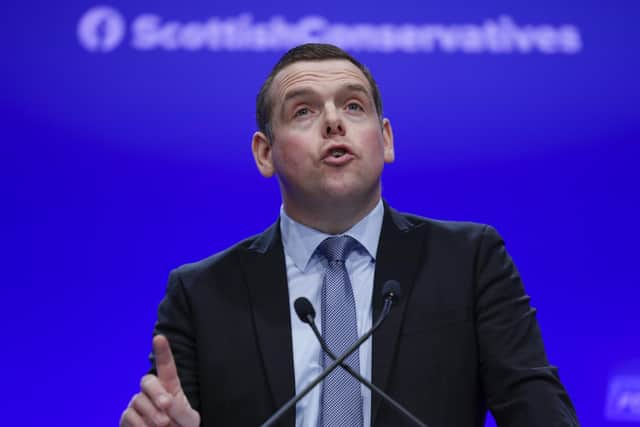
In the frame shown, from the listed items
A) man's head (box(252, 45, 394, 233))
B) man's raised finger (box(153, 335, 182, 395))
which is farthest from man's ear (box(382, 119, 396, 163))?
man's raised finger (box(153, 335, 182, 395))

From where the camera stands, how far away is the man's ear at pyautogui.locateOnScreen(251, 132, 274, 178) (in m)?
2.04

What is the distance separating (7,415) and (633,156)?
2.19 meters

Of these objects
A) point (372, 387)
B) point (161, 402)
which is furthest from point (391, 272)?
point (161, 402)

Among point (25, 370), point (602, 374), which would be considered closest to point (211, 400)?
point (25, 370)

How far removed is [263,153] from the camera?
205 centimetres

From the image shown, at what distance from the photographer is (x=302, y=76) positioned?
1.92 meters

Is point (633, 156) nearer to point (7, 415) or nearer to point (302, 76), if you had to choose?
point (302, 76)

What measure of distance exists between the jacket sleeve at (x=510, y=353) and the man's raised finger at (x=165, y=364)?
62 cm

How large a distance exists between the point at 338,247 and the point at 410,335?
0.84ft

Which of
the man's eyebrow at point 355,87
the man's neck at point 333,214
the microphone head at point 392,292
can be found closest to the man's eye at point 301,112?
the man's eyebrow at point 355,87

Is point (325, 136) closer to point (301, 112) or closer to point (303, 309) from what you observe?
point (301, 112)

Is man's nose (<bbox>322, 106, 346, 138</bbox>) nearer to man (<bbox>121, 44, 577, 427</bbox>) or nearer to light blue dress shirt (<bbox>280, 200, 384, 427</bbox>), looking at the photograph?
man (<bbox>121, 44, 577, 427</bbox>)

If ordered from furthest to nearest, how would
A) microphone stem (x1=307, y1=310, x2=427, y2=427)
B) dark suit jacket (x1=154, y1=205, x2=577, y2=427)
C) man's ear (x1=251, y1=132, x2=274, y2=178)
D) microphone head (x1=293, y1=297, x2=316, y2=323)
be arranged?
man's ear (x1=251, y1=132, x2=274, y2=178), dark suit jacket (x1=154, y1=205, x2=577, y2=427), microphone head (x1=293, y1=297, x2=316, y2=323), microphone stem (x1=307, y1=310, x2=427, y2=427)

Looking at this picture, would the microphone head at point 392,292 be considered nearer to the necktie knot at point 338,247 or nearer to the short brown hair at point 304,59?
the necktie knot at point 338,247
